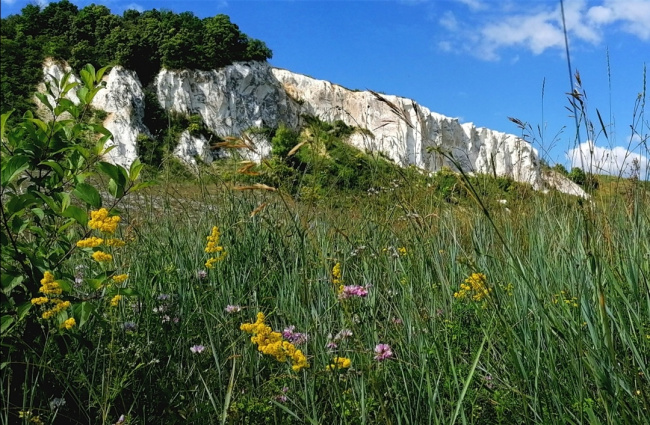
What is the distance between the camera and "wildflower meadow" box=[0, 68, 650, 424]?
5.25 feet

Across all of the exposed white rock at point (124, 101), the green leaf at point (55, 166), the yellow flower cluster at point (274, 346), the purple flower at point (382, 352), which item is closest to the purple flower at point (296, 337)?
the purple flower at point (382, 352)

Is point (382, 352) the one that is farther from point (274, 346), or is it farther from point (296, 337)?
point (274, 346)

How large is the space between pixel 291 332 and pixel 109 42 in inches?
1675

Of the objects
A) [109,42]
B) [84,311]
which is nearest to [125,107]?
[109,42]

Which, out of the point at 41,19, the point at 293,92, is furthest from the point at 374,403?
the point at 293,92

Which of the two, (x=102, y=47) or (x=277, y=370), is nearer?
(x=277, y=370)

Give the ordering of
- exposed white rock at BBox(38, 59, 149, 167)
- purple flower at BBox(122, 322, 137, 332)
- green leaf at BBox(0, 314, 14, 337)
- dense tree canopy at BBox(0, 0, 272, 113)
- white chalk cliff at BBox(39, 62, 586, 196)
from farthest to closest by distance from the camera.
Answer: dense tree canopy at BBox(0, 0, 272, 113)
white chalk cliff at BBox(39, 62, 586, 196)
exposed white rock at BBox(38, 59, 149, 167)
purple flower at BBox(122, 322, 137, 332)
green leaf at BBox(0, 314, 14, 337)

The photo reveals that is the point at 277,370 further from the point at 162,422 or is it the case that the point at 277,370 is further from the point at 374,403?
the point at 374,403

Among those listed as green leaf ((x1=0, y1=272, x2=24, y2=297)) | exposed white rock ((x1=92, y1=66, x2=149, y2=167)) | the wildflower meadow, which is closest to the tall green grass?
the wildflower meadow

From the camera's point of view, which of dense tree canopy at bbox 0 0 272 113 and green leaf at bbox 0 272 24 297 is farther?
dense tree canopy at bbox 0 0 272 113

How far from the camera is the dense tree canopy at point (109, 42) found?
3709 centimetres

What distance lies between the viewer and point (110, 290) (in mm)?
2188

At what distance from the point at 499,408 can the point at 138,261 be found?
2073 millimetres

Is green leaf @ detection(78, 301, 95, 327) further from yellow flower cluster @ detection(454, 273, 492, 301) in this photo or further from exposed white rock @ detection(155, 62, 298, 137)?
exposed white rock @ detection(155, 62, 298, 137)
